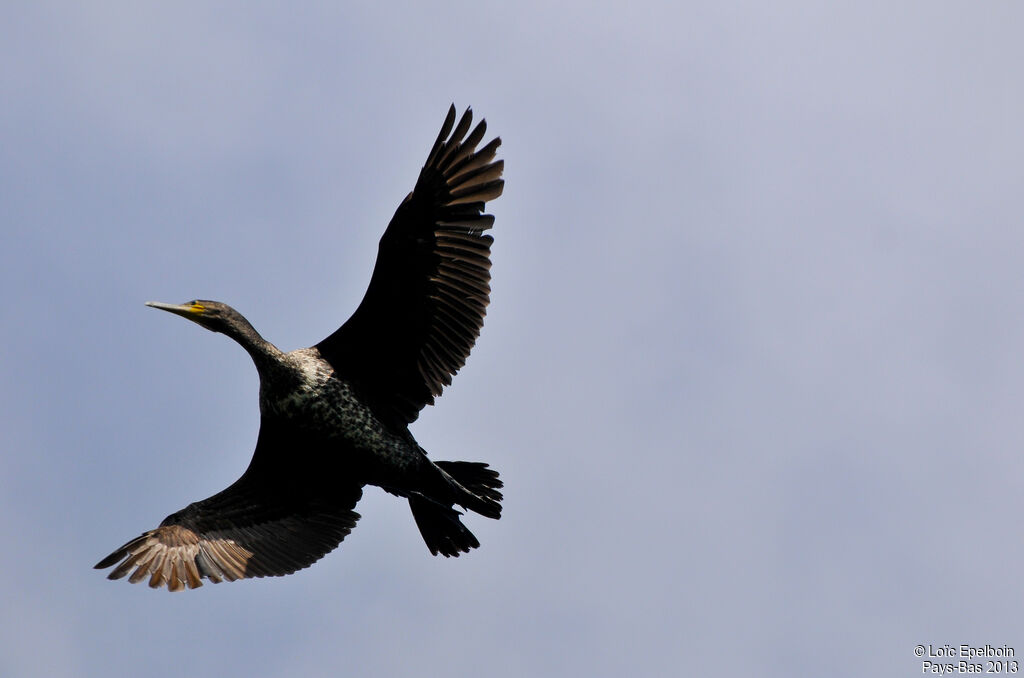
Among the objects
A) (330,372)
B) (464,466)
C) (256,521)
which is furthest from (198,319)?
(464,466)

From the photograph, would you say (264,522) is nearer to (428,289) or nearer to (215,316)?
(215,316)

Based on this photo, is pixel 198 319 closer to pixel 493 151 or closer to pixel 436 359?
pixel 436 359

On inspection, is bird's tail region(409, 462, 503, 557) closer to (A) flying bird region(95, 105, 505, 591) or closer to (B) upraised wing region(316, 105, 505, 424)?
(A) flying bird region(95, 105, 505, 591)

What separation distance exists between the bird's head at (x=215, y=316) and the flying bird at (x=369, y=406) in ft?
0.04

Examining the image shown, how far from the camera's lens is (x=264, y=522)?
1151cm

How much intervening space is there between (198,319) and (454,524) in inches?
118

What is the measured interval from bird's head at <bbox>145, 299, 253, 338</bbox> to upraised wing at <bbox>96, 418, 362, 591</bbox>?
34.2 inches

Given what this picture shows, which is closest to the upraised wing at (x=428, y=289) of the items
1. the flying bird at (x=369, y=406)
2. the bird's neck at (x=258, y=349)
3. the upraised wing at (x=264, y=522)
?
the flying bird at (x=369, y=406)

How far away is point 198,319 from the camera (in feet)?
35.7

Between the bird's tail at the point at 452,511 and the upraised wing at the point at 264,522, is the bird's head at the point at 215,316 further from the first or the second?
the bird's tail at the point at 452,511

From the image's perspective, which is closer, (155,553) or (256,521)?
(155,553)

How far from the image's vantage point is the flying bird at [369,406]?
35.6 feet

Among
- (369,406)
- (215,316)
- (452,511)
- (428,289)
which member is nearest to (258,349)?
(215,316)

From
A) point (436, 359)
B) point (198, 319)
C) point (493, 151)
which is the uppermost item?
point (493, 151)
